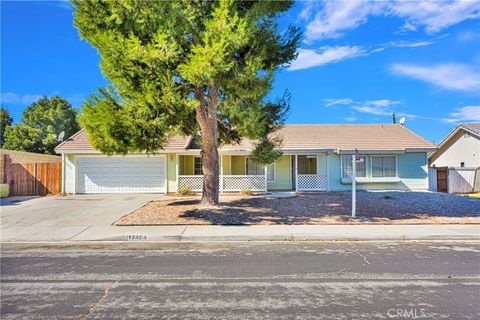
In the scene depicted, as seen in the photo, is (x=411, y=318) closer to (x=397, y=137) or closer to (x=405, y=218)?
(x=405, y=218)

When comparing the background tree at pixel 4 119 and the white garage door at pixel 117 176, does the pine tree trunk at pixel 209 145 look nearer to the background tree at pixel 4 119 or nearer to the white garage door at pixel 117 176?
the white garage door at pixel 117 176

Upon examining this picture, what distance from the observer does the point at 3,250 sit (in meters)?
7.81

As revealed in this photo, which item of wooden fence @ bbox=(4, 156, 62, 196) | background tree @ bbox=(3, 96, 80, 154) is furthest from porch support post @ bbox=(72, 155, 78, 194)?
background tree @ bbox=(3, 96, 80, 154)

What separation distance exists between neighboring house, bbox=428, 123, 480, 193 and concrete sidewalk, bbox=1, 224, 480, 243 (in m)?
14.1

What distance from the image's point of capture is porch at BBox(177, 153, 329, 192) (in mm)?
19562

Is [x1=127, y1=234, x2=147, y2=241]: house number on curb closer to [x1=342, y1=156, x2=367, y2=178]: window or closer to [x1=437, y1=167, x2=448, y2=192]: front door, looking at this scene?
[x1=342, y1=156, x2=367, y2=178]: window

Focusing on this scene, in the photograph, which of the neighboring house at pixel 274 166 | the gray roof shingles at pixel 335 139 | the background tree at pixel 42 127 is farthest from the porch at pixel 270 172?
the background tree at pixel 42 127

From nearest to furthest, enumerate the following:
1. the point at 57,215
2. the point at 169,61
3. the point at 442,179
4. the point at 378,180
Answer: the point at 169,61 < the point at 57,215 < the point at 378,180 < the point at 442,179

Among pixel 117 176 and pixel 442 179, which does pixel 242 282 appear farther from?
pixel 442 179

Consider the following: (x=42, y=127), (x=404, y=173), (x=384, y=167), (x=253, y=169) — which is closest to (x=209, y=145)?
(x=253, y=169)

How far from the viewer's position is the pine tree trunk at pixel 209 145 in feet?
39.9

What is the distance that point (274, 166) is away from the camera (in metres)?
21.6

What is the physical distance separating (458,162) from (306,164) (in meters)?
14.9

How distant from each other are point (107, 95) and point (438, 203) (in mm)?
15547
